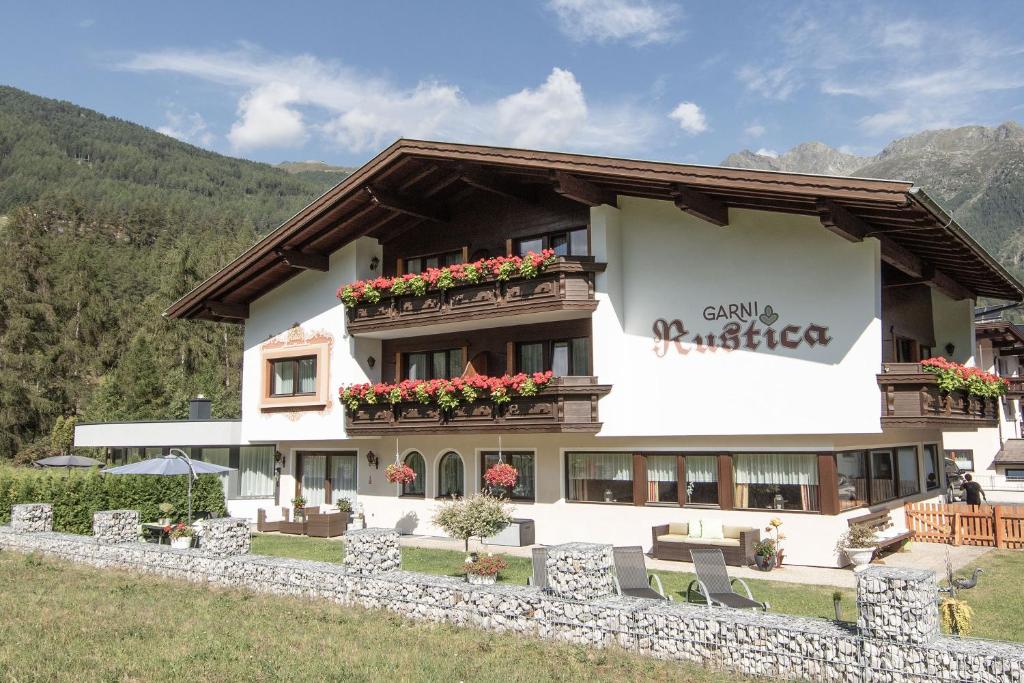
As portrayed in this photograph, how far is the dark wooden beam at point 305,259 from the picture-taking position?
23328mm

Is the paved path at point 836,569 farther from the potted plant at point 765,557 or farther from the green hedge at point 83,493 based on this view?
the green hedge at point 83,493

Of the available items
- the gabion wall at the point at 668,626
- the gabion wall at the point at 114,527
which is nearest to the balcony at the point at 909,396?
the gabion wall at the point at 668,626

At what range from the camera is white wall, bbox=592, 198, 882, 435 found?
16.2 metres

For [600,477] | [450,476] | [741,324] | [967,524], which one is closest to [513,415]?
[600,477]

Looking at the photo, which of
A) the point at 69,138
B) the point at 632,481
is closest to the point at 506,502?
the point at 632,481

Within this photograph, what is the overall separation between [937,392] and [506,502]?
386 inches

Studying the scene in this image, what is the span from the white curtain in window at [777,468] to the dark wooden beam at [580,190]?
254 inches

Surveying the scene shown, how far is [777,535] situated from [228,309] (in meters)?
17.5

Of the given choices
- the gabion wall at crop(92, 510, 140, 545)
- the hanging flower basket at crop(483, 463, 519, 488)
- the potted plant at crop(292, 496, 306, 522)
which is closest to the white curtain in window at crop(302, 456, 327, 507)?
the potted plant at crop(292, 496, 306, 522)

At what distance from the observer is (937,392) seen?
653 inches

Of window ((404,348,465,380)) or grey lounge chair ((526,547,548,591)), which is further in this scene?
window ((404,348,465,380))

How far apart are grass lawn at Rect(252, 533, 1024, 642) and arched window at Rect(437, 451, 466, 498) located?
8.82 feet

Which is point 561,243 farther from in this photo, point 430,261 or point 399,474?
point 399,474

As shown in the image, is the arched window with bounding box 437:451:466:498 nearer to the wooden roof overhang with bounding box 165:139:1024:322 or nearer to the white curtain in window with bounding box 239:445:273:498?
the wooden roof overhang with bounding box 165:139:1024:322
